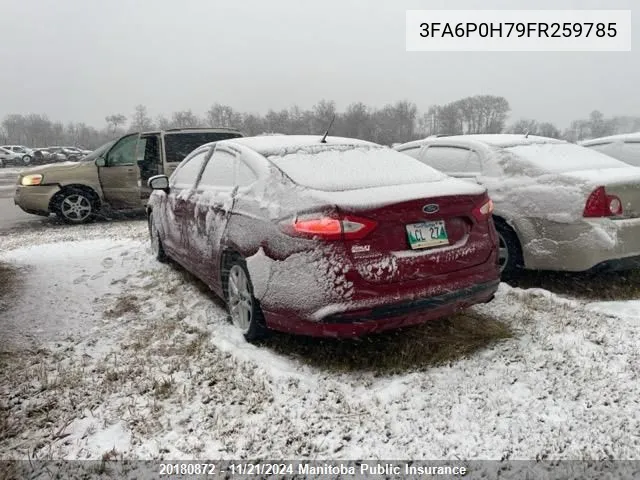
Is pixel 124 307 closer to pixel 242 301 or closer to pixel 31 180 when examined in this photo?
pixel 242 301

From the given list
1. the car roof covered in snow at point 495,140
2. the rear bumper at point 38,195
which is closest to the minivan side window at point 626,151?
the car roof covered in snow at point 495,140

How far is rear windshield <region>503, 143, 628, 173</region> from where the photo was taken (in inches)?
178

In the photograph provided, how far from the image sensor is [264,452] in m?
2.38

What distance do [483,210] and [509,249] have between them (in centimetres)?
145

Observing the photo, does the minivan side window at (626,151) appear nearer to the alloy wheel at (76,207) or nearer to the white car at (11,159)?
the alloy wheel at (76,207)

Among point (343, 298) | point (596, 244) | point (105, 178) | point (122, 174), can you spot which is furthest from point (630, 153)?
point (105, 178)

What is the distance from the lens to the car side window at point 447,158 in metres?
5.21

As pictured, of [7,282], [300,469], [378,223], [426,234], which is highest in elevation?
[378,223]

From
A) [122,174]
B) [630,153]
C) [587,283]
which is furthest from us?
[122,174]

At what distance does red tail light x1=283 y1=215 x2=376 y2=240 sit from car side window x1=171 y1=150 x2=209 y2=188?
2112 millimetres

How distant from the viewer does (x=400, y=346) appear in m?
3.35

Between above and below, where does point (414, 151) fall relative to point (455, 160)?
above

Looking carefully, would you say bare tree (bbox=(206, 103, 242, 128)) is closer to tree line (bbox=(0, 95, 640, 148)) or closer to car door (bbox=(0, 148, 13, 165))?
tree line (bbox=(0, 95, 640, 148))

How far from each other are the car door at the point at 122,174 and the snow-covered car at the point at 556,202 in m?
6.51
